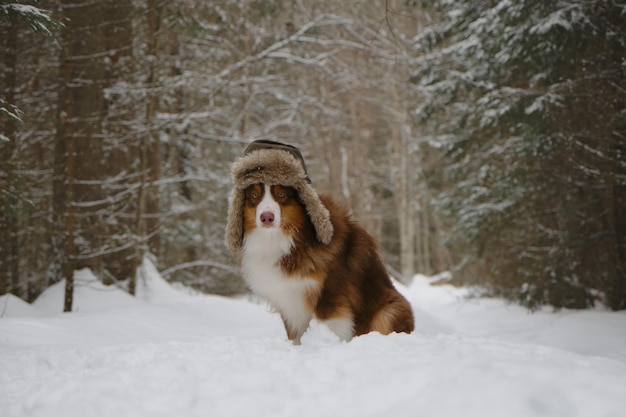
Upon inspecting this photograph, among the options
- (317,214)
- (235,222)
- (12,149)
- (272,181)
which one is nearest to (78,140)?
(12,149)

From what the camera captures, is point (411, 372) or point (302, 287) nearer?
point (411, 372)

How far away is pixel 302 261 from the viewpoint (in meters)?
3.92

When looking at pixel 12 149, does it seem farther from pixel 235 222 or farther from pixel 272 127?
pixel 272 127

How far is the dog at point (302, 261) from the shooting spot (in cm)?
391

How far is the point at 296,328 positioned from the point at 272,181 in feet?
4.12

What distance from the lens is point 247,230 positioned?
4102 millimetres

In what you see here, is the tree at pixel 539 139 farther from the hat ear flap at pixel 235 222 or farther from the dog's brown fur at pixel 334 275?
the hat ear flap at pixel 235 222

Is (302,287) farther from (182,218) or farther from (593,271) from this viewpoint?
(182,218)

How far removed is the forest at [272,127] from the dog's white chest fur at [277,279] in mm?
2425

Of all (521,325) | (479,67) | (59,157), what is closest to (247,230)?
(59,157)

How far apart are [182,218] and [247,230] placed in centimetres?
903

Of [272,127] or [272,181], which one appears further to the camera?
[272,127]

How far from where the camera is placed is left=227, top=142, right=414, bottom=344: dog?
3906mm

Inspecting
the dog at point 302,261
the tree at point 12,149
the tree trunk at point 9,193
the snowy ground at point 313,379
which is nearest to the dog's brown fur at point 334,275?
the dog at point 302,261
